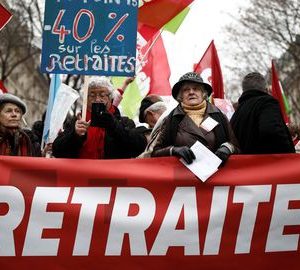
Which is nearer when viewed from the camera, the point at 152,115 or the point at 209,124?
the point at 209,124

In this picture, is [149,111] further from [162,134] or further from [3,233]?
[3,233]

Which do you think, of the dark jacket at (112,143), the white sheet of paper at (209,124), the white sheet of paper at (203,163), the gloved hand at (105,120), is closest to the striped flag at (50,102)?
the dark jacket at (112,143)

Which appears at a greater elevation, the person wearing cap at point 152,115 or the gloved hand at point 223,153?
the person wearing cap at point 152,115

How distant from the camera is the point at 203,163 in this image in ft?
17.2

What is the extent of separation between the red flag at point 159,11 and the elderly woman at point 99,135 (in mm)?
3579

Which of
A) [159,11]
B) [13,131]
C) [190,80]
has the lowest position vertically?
[13,131]

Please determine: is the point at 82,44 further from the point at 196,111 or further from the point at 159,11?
the point at 159,11

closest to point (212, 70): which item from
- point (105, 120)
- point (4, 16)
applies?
point (4, 16)

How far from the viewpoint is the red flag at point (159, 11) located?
9453 mm

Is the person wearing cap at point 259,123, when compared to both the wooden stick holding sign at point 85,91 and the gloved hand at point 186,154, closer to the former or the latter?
the gloved hand at point 186,154

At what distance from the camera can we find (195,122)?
5.52 metres

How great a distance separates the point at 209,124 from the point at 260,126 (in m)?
0.46

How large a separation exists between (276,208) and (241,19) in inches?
1129

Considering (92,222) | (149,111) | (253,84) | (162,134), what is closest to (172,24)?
(149,111)
